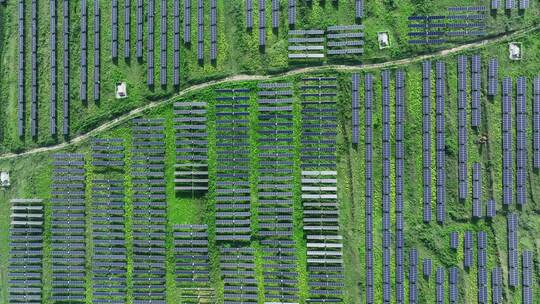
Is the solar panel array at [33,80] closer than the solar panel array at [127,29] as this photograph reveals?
No

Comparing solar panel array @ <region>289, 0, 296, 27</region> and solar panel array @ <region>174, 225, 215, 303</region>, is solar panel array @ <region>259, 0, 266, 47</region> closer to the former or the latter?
solar panel array @ <region>289, 0, 296, 27</region>

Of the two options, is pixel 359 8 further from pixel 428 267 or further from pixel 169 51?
pixel 428 267

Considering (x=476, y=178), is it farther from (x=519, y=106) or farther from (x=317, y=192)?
(x=317, y=192)

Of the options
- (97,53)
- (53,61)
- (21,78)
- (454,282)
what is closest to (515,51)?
(454,282)

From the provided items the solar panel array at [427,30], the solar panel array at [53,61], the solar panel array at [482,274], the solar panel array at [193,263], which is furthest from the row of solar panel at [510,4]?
the solar panel array at [53,61]

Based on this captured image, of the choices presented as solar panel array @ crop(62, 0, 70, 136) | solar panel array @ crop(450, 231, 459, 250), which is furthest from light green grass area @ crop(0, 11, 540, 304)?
solar panel array @ crop(62, 0, 70, 136)

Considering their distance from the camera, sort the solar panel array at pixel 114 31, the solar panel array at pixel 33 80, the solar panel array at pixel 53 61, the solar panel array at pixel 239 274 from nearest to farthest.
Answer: the solar panel array at pixel 239 274 → the solar panel array at pixel 114 31 → the solar panel array at pixel 53 61 → the solar panel array at pixel 33 80

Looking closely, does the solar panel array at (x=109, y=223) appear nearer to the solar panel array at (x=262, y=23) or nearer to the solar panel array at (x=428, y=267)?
the solar panel array at (x=262, y=23)
